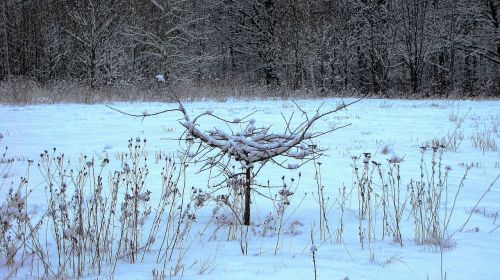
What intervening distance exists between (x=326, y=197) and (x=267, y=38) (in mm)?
19268

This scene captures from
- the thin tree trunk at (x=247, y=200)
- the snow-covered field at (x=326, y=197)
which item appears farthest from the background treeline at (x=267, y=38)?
the thin tree trunk at (x=247, y=200)

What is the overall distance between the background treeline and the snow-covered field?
9.21 metres

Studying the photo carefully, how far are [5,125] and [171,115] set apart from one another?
3713mm

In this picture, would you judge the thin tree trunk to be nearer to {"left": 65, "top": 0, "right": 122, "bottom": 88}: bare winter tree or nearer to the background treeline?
the background treeline

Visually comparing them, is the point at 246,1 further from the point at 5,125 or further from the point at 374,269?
the point at 374,269

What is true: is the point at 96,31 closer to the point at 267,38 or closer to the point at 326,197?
the point at 267,38

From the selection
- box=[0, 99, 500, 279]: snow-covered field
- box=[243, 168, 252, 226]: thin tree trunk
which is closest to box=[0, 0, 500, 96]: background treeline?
box=[0, 99, 500, 279]: snow-covered field

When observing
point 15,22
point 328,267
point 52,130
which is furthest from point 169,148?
point 15,22

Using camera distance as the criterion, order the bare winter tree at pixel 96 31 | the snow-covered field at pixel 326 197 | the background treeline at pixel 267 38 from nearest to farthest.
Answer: the snow-covered field at pixel 326 197
the bare winter tree at pixel 96 31
the background treeline at pixel 267 38

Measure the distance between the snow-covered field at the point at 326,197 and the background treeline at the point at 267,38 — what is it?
9208mm

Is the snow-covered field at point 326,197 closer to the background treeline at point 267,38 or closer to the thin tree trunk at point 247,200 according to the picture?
the thin tree trunk at point 247,200

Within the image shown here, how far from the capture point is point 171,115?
1098 cm

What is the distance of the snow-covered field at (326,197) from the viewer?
2.41 meters

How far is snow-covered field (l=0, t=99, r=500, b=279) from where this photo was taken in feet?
7.92
